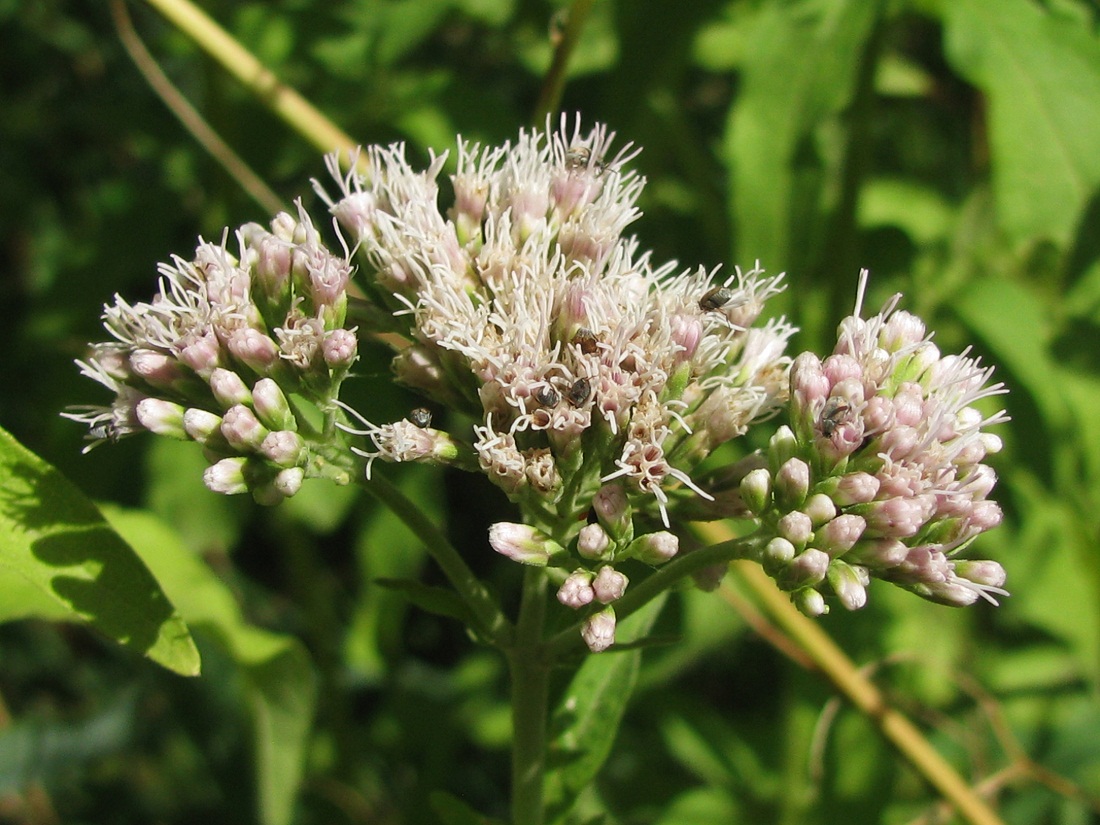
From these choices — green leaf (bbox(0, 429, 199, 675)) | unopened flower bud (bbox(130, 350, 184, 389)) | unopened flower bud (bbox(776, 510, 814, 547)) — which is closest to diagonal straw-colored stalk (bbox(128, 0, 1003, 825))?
unopened flower bud (bbox(776, 510, 814, 547))

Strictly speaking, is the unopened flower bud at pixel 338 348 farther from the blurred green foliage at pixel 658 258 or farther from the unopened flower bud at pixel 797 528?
the unopened flower bud at pixel 797 528

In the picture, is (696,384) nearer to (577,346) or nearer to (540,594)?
(577,346)

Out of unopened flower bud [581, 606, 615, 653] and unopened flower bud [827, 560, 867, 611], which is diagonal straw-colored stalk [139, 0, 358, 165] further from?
unopened flower bud [827, 560, 867, 611]

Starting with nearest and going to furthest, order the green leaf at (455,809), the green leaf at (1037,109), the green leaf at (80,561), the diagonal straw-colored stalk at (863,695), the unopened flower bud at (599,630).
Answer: the unopened flower bud at (599,630) < the green leaf at (80,561) < the green leaf at (455,809) < the green leaf at (1037,109) < the diagonal straw-colored stalk at (863,695)

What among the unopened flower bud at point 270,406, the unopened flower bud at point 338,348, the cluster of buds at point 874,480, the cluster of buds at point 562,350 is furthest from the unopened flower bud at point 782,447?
the unopened flower bud at point 270,406

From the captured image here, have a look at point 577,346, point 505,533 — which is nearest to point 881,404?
point 577,346

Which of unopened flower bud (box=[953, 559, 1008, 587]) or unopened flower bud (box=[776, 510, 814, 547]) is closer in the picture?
unopened flower bud (box=[776, 510, 814, 547])

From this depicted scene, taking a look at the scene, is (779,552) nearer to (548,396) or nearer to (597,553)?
(597,553)
